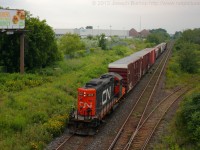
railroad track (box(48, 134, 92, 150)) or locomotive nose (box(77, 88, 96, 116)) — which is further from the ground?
locomotive nose (box(77, 88, 96, 116))

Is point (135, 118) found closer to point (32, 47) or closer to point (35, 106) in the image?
point (35, 106)

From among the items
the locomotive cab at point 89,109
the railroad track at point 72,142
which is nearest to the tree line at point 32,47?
the locomotive cab at point 89,109

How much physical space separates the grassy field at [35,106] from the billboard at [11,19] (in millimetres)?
4824

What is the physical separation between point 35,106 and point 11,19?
11.3 metres

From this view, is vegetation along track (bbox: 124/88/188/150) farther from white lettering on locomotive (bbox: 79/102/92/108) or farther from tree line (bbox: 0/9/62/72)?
tree line (bbox: 0/9/62/72)

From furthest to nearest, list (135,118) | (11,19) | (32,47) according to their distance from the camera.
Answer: (32,47), (11,19), (135,118)

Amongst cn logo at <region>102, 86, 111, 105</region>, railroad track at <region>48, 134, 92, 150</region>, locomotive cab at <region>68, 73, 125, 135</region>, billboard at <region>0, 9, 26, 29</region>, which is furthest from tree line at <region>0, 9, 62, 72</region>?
railroad track at <region>48, 134, 92, 150</region>

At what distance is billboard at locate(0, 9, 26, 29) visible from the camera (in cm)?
2548

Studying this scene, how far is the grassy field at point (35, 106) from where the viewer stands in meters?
14.8

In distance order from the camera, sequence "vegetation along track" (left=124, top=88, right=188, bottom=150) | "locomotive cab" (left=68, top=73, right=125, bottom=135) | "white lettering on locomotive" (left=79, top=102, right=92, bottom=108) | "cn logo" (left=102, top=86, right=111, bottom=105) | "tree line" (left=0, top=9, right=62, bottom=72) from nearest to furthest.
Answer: "vegetation along track" (left=124, top=88, right=188, bottom=150) → "locomotive cab" (left=68, top=73, right=125, bottom=135) → "white lettering on locomotive" (left=79, top=102, right=92, bottom=108) → "cn logo" (left=102, top=86, right=111, bottom=105) → "tree line" (left=0, top=9, right=62, bottom=72)

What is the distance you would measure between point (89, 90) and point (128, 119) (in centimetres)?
Result: 467

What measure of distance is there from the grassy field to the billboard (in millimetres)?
4824

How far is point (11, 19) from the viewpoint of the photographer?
2642 centimetres

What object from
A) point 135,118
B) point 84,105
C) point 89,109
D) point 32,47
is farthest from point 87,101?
point 32,47
